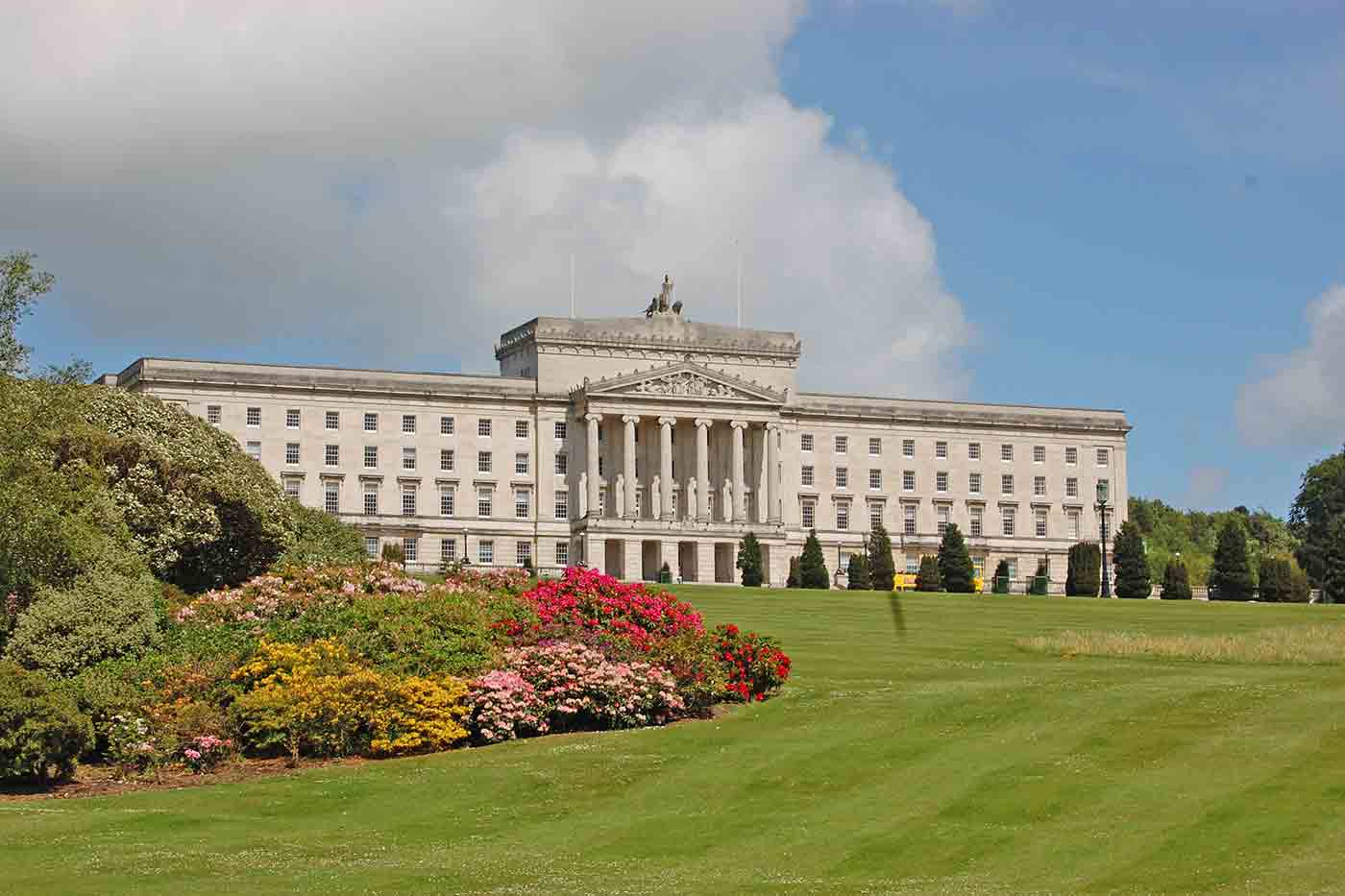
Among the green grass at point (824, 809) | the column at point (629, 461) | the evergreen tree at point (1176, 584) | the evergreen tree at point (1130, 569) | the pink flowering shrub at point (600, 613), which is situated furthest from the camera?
the column at point (629, 461)

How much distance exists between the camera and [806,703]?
147ft

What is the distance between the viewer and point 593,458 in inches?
5330

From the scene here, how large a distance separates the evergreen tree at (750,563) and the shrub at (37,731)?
75.0 meters

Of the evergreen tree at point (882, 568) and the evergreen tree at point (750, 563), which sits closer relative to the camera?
the evergreen tree at point (882, 568)

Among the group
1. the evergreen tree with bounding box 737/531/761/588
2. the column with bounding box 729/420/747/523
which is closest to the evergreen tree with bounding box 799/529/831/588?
the evergreen tree with bounding box 737/531/761/588

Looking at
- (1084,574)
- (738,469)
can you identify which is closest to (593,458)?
(738,469)

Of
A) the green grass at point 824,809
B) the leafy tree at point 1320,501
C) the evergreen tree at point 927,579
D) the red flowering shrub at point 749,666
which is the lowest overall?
the green grass at point 824,809

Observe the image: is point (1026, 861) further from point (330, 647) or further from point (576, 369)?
point (576, 369)

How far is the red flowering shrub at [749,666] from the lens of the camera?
1836 inches

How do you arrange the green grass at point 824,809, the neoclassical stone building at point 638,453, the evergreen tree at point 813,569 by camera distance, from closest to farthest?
the green grass at point 824,809
the evergreen tree at point 813,569
the neoclassical stone building at point 638,453

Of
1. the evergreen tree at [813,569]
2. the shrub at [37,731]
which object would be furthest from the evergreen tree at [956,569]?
the shrub at [37,731]

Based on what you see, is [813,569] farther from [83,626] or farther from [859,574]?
[83,626]

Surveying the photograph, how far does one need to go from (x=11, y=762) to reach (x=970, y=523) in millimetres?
112279

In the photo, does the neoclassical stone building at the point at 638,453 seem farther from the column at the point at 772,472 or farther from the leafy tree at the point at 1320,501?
the leafy tree at the point at 1320,501
